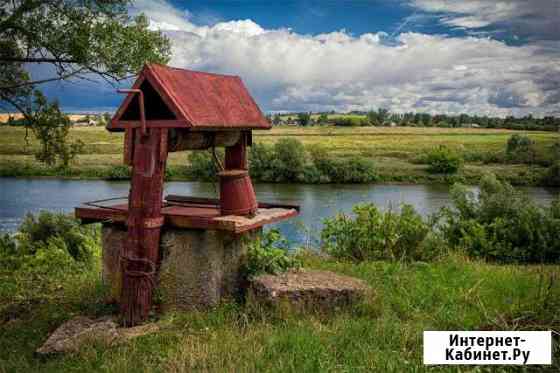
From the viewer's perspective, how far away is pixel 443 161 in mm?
47156

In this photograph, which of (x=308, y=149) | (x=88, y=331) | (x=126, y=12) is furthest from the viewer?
(x=308, y=149)

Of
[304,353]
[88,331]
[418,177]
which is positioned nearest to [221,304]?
[88,331]

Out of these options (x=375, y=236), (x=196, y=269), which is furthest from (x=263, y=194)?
(x=196, y=269)

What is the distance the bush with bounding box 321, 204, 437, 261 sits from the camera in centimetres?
Result: 1034

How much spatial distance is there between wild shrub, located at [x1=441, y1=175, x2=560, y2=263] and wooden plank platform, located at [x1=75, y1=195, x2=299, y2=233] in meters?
7.16

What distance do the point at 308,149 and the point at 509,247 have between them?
122 ft

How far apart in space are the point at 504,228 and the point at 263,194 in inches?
824

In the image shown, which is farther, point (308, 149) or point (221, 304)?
point (308, 149)

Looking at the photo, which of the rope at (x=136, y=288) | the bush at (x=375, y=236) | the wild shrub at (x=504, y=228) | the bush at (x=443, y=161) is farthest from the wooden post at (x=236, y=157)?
the bush at (x=443, y=161)

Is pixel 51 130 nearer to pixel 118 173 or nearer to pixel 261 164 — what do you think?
pixel 118 173

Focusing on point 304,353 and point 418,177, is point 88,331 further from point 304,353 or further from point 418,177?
point 418,177

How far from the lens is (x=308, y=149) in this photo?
49562 millimetres

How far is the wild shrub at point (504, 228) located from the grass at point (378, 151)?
76.5ft

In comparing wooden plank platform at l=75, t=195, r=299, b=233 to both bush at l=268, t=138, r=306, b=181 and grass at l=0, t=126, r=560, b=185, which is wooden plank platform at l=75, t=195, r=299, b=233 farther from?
bush at l=268, t=138, r=306, b=181
